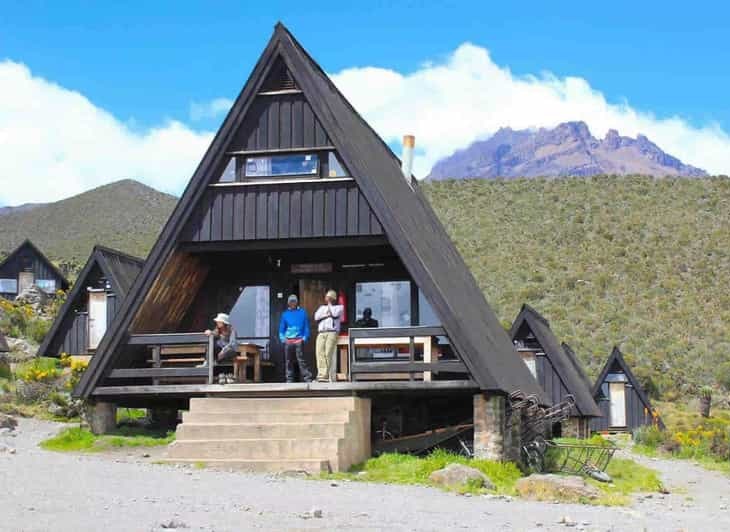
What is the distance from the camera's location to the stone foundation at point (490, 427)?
17406 millimetres

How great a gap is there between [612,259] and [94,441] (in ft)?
184

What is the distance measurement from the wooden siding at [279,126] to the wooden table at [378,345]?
137 inches

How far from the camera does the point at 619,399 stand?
1665 inches

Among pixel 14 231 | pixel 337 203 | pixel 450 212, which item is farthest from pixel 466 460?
pixel 14 231

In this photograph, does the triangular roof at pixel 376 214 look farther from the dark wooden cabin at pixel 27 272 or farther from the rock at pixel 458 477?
the dark wooden cabin at pixel 27 272

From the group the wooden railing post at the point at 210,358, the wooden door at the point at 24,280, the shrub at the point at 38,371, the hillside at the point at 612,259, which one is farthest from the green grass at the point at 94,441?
the wooden door at the point at 24,280

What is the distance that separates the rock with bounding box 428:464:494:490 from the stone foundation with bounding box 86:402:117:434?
6746mm

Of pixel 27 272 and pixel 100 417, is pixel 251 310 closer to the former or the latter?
pixel 100 417

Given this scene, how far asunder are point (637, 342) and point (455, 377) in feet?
137

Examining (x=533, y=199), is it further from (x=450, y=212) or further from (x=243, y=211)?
(x=243, y=211)

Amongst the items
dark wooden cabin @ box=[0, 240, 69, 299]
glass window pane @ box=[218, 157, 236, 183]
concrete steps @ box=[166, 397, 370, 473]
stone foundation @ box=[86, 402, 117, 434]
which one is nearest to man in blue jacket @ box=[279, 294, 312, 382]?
concrete steps @ box=[166, 397, 370, 473]

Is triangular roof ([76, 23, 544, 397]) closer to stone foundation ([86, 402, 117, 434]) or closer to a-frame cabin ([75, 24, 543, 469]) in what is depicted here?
a-frame cabin ([75, 24, 543, 469])

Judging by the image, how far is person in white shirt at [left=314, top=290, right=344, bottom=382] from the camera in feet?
61.6

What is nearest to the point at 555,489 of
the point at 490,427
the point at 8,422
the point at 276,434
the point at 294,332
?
the point at 490,427
